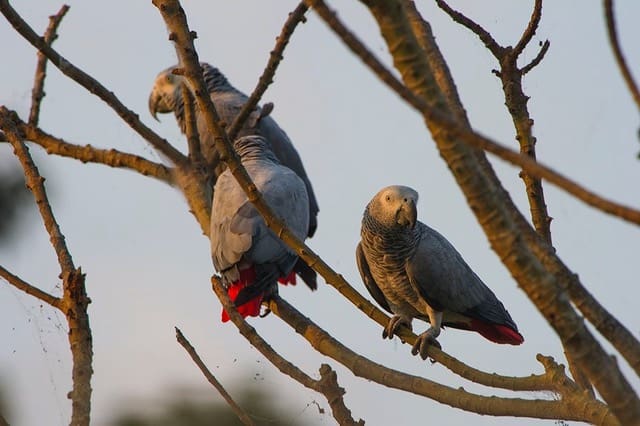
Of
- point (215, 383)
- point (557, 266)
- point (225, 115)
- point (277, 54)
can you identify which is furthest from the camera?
point (225, 115)

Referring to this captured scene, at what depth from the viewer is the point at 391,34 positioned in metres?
1.56

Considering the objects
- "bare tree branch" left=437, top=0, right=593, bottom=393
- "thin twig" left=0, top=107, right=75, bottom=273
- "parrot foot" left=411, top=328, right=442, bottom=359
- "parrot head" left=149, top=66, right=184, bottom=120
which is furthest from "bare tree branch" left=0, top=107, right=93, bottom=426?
"parrot head" left=149, top=66, right=184, bottom=120

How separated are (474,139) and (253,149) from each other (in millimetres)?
4175

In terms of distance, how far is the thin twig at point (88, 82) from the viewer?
3303mm

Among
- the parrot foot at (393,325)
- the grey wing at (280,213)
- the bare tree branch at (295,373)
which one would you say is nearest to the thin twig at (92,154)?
the grey wing at (280,213)

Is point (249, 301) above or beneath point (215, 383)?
above

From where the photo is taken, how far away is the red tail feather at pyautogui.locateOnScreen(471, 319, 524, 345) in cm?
458

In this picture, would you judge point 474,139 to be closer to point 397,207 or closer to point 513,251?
point 513,251

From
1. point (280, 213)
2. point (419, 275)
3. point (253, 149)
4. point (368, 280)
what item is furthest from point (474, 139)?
point (253, 149)

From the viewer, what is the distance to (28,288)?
2.93 m

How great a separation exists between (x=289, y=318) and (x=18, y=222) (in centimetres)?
219

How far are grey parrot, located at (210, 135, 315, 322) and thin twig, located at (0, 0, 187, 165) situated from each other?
58cm

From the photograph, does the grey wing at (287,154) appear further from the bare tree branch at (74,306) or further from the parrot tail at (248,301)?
the bare tree branch at (74,306)

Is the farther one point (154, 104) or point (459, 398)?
point (154, 104)
